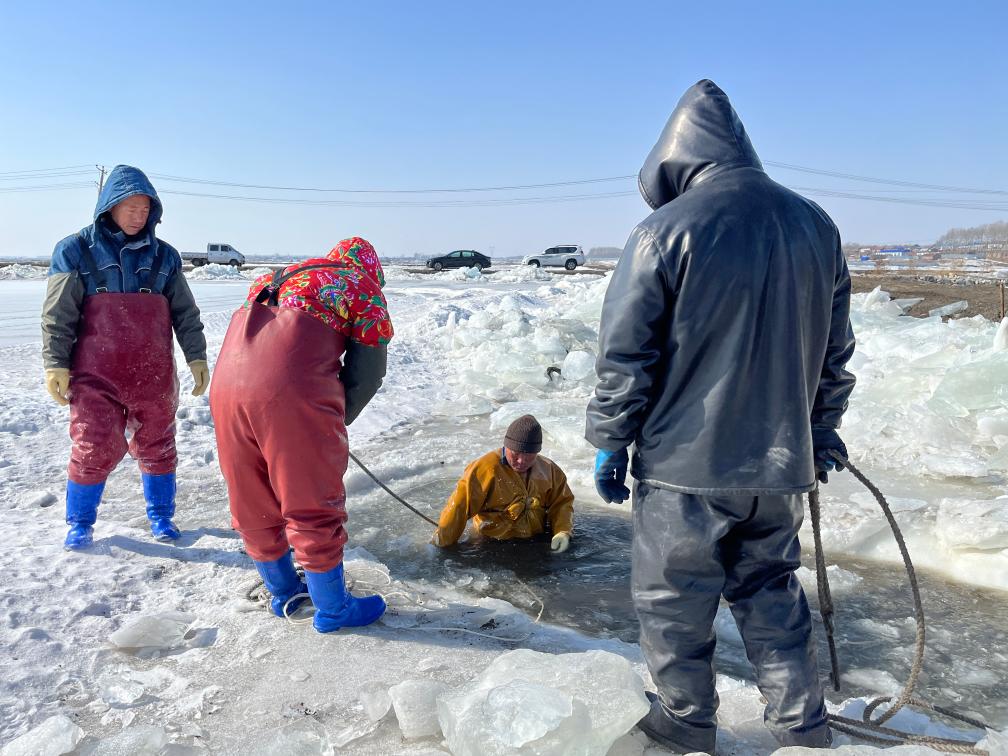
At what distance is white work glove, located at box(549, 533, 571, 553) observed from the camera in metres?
3.70

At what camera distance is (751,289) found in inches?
67.1

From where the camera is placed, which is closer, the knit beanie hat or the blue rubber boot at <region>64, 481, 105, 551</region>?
the blue rubber boot at <region>64, 481, 105, 551</region>

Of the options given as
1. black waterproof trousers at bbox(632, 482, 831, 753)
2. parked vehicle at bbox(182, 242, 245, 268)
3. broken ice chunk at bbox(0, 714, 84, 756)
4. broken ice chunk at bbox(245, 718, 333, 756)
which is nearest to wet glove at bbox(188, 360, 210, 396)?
broken ice chunk at bbox(0, 714, 84, 756)

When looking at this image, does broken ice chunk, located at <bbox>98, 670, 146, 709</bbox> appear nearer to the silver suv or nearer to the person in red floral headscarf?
the person in red floral headscarf

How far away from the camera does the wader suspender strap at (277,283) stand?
2305 mm

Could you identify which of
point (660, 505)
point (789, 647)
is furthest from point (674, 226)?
point (789, 647)

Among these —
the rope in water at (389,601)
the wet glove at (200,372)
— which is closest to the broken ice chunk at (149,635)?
the rope in water at (389,601)

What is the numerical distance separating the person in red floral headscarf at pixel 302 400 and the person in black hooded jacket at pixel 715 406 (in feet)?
2.92

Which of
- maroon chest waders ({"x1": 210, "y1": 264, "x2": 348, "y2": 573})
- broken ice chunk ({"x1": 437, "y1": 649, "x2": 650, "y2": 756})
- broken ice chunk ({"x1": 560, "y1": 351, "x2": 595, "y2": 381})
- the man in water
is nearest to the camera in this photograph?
broken ice chunk ({"x1": 437, "y1": 649, "x2": 650, "y2": 756})

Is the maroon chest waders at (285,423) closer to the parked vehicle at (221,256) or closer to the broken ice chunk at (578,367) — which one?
the broken ice chunk at (578,367)

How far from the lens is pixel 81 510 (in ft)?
10.1

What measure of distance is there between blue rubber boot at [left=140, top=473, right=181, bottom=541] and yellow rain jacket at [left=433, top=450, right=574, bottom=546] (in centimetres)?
128

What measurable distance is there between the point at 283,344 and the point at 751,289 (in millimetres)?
1374

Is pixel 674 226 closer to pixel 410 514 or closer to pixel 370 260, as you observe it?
pixel 370 260
